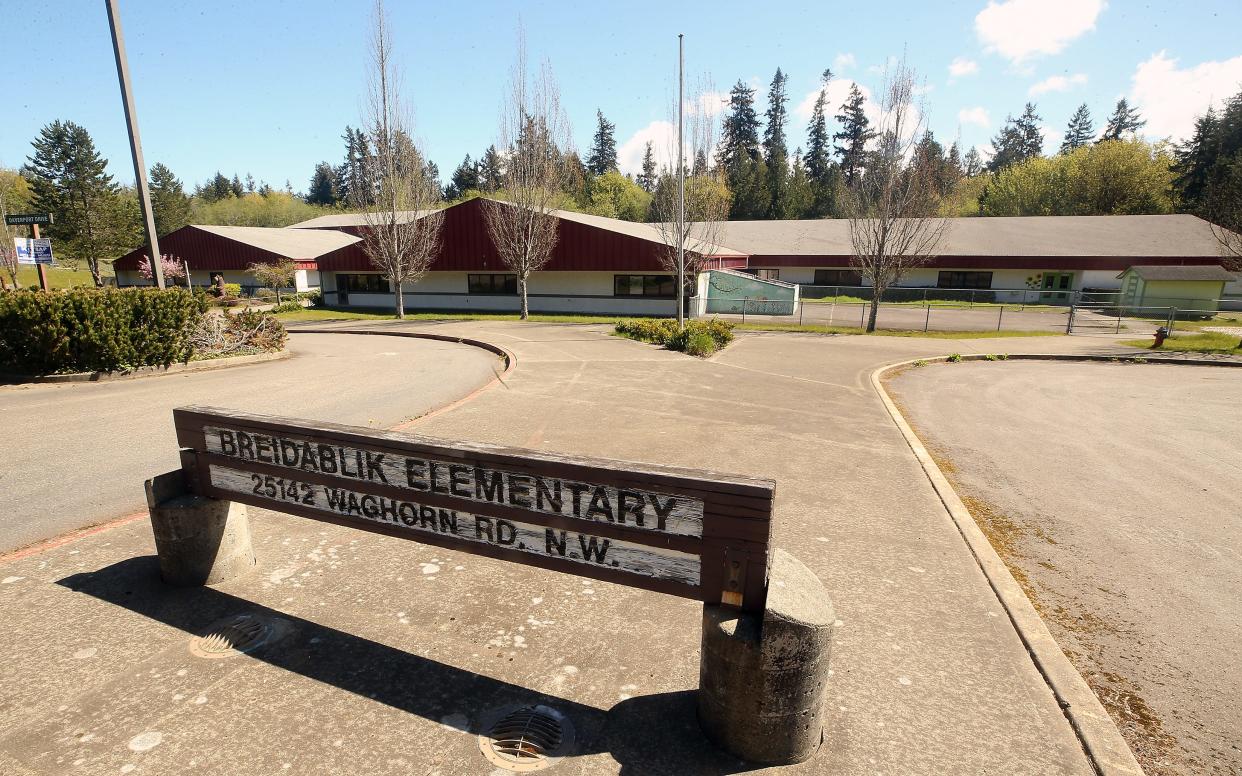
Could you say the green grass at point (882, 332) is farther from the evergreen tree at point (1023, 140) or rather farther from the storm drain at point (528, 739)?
the evergreen tree at point (1023, 140)

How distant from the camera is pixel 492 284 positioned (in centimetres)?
3609

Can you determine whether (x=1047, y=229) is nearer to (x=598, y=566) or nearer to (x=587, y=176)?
(x=598, y=566)

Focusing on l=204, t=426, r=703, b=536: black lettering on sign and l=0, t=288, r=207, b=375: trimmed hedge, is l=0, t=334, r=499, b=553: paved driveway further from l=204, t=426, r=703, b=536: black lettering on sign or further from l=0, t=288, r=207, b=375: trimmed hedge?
l=204, t=426, r=703, b=536: black lettering on sign

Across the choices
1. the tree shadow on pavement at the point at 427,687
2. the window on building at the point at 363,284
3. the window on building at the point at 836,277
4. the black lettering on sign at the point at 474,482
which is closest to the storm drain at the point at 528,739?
the tree shadow on pavement at the point at 427,687

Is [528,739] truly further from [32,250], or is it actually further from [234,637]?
[32,250]

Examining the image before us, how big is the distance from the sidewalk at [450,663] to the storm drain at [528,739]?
0.22 ft

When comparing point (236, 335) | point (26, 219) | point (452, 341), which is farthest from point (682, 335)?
point (26, 219)

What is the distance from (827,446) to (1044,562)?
11.2 feet

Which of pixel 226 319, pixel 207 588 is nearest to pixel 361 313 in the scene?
pixel 226 319

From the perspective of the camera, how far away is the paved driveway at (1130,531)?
3.43 meters

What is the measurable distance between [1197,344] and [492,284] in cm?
3356

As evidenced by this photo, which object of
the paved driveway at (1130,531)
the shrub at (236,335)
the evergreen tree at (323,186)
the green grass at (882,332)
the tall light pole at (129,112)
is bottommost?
the paved driveway at (1130,531)

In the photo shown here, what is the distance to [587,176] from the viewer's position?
96188 millimetres

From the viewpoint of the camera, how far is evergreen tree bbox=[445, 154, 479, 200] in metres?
109
